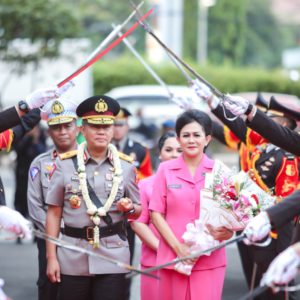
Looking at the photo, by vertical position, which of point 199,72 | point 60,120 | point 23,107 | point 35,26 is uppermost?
point 35,26

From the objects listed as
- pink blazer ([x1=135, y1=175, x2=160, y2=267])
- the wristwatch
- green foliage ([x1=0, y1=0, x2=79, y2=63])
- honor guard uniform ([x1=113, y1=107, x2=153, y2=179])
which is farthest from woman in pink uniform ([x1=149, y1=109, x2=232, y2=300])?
green foliage ([x1=0, y1=0, x2=79, y2=63])

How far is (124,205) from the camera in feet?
21.3

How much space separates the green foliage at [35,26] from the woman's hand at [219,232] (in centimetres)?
1120

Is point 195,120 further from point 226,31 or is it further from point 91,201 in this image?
point 226,31

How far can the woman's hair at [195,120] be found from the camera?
6934mm

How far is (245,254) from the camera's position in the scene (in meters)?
9.16

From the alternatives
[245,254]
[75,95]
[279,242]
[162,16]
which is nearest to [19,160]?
[245,254]

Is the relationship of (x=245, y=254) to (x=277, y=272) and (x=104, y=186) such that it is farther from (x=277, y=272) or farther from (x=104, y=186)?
(x=277, y=272)

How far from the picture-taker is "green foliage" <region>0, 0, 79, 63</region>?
1731 centimetres

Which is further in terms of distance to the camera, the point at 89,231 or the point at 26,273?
the point at 26,273

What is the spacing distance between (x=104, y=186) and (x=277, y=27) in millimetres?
60143

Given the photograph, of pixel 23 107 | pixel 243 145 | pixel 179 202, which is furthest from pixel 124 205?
pixel 243 145

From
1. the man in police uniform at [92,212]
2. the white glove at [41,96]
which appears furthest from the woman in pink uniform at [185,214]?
the white glove at [41,96]

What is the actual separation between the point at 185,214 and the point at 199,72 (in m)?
30.2
